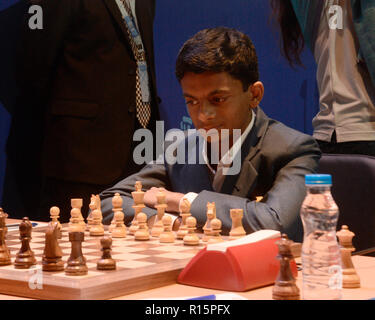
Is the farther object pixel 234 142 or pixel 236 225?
pixel 234 142

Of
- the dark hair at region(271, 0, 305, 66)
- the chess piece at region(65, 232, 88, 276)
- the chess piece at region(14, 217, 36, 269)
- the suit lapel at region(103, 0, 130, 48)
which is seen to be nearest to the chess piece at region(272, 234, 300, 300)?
the chess piece at region(65, 232, 88, 276)

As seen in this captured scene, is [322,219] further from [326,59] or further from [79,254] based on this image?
[326,59]

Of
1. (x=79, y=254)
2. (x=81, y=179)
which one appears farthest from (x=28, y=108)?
(x=79, y=254)

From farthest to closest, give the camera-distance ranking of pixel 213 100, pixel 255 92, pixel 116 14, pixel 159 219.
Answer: pixel 116 14 → pixel 255 92 → pixel 213 100 → pixel 159 219

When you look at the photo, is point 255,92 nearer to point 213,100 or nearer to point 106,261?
point 213,100

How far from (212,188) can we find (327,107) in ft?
1.77

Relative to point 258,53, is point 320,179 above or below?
below

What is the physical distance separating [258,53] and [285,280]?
2.69 meters

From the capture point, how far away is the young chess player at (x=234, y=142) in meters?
1.96

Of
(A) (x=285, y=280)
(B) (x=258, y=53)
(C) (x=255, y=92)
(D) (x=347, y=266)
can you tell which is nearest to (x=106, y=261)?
(A) (x=285, y=280)

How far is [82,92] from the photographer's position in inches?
124

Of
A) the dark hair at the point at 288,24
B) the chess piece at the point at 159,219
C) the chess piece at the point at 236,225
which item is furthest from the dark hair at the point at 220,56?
the chess piece at the point at 236,225

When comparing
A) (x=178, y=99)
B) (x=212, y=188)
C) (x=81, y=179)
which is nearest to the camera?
(x=212, y=188)

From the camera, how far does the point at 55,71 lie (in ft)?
10.5
